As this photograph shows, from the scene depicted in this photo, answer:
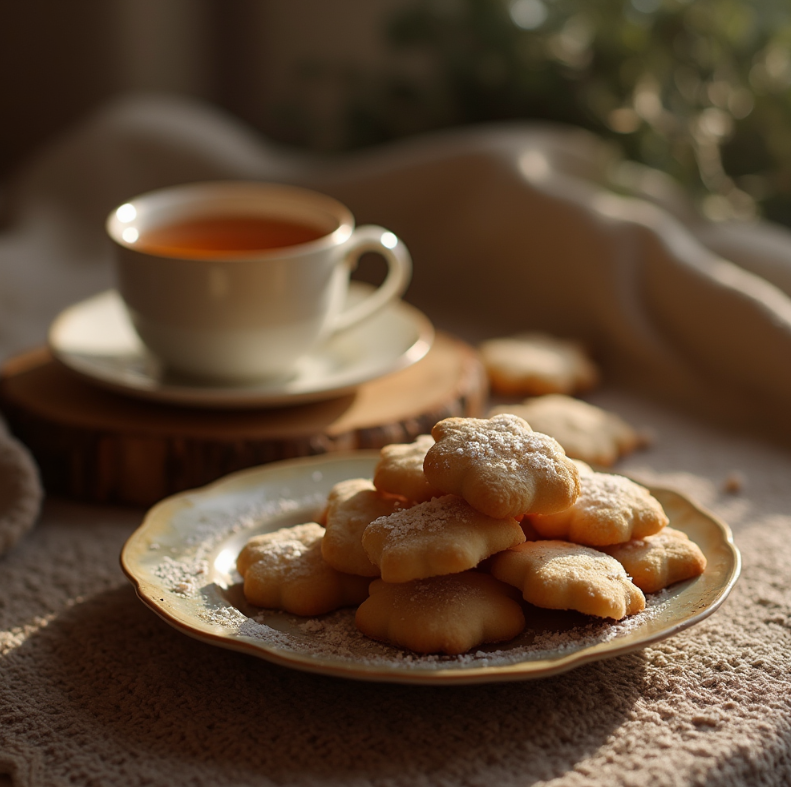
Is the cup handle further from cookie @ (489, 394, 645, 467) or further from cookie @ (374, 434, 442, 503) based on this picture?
cookie @ (374, 434, 442, 503)

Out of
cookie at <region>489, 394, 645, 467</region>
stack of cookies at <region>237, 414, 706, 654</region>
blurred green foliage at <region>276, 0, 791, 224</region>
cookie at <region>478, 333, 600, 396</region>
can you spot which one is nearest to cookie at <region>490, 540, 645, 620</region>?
stack of cookies at <region>237, 414, 706, 654</region>

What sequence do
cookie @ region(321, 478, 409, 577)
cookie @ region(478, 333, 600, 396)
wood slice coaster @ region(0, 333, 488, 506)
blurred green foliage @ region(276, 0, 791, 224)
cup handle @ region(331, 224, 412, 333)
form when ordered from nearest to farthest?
cookie @ region(321, 478, 409, 577), wood slice coaster @ region(0, 333, 488, 506), cup handle @ region(331, 224, 412, 333), cookie @ region(478, 333, 600, 396), blurred green foliage @ region(276, 0, 791, 224)

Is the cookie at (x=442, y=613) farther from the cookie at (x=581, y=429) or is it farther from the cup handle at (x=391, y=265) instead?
the cup handle at (x=391, y=265)

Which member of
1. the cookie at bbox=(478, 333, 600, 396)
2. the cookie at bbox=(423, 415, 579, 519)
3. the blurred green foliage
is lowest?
the cookie at bbox=(478, 333, 600, 396)

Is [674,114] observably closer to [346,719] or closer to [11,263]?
[11,263]

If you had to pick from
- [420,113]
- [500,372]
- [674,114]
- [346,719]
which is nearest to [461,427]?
[346,719]

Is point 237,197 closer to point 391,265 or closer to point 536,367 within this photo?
point 391,265
